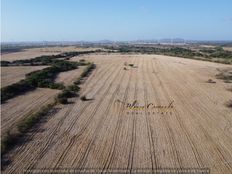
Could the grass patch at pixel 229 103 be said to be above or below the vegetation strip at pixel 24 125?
below

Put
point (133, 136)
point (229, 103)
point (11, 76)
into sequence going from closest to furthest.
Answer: point (133, 136) → point (229, 103) → point (11, 76)

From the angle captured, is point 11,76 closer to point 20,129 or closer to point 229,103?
point 20,129

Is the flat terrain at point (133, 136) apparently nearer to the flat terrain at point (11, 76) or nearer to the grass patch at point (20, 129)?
the grass patch at point (20, 129)

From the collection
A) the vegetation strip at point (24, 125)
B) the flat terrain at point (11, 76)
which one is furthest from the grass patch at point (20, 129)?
the flat terrain at point (11, 76)

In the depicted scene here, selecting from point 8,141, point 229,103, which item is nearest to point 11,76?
point 8,141

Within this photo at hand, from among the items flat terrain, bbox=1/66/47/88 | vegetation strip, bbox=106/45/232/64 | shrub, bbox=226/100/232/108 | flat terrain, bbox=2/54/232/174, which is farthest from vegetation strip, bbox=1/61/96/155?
vegetation strip, bbox=106/45/232/64
